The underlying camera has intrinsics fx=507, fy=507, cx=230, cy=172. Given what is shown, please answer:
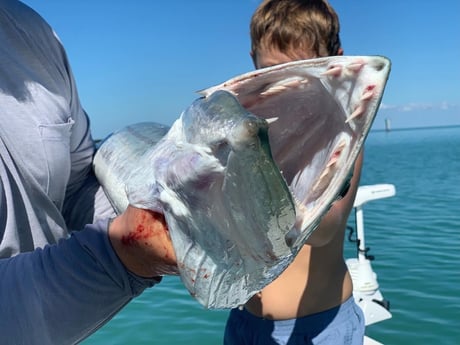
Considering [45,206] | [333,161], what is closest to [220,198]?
[333,161]

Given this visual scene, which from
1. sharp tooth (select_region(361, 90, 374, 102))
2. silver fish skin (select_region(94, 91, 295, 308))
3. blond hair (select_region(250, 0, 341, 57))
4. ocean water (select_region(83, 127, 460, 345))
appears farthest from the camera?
ocean water (select_region(83, 127, 460, 345))

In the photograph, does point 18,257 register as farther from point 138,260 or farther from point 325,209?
point 325,209

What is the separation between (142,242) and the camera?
3.26 feet

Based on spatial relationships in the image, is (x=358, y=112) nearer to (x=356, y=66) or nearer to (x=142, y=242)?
(x=356, y=66)

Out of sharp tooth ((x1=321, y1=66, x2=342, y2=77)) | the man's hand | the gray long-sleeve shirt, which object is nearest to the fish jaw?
sharp tooth ((x1=321, y1=66, x2=342, y2=77))

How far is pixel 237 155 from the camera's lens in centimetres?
82

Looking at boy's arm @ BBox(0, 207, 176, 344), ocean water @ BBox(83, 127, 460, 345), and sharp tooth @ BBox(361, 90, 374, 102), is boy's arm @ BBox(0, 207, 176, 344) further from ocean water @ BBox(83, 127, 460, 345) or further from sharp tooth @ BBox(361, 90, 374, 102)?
ocean water @ BBox(83, 127, 460, 345)

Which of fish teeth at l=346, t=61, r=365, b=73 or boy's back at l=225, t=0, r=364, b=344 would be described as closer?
Answer: fish teeth at l=346, t=61, r=365, b=73

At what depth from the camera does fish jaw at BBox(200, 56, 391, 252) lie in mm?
960

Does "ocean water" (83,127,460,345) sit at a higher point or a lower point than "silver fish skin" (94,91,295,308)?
lower

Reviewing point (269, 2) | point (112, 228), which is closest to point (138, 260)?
point (112, 228)

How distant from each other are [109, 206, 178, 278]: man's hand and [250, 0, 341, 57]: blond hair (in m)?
1.32

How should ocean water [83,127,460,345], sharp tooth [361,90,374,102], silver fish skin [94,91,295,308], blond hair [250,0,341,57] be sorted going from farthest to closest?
1. ocean water [83,127,460,345]
2. blond hair [250,0,341,57]
3. sharp tooth [361,90,374,102]
4. silver fish skin [94,91,295,308]

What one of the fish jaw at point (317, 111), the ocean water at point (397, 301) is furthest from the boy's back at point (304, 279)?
the ocean water at point (397, 301)
